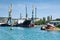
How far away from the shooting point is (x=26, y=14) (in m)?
170

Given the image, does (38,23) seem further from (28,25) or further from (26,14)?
(28,25)

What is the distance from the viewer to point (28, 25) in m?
152

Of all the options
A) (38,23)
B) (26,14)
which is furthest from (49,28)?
(38,23)

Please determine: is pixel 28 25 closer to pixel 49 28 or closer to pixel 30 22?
pixel 30 22

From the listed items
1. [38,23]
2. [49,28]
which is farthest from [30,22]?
[49,28]

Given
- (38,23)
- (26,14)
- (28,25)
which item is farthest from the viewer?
(38,23)

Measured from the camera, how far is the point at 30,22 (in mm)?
155875

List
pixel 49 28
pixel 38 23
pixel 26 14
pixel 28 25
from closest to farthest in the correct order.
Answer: pixel 49 28 → pixel 28 25 → pixel 26 14 → pixel 38 23

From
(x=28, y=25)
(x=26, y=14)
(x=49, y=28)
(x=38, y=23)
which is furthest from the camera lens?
(x=38, y=23)

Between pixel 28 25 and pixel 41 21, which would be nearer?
pixel 28 25

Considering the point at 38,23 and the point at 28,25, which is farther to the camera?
the point at 38,23

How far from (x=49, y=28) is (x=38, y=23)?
9738 cm

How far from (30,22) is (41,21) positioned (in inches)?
1556

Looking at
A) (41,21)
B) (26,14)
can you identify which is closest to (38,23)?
(41,21)
